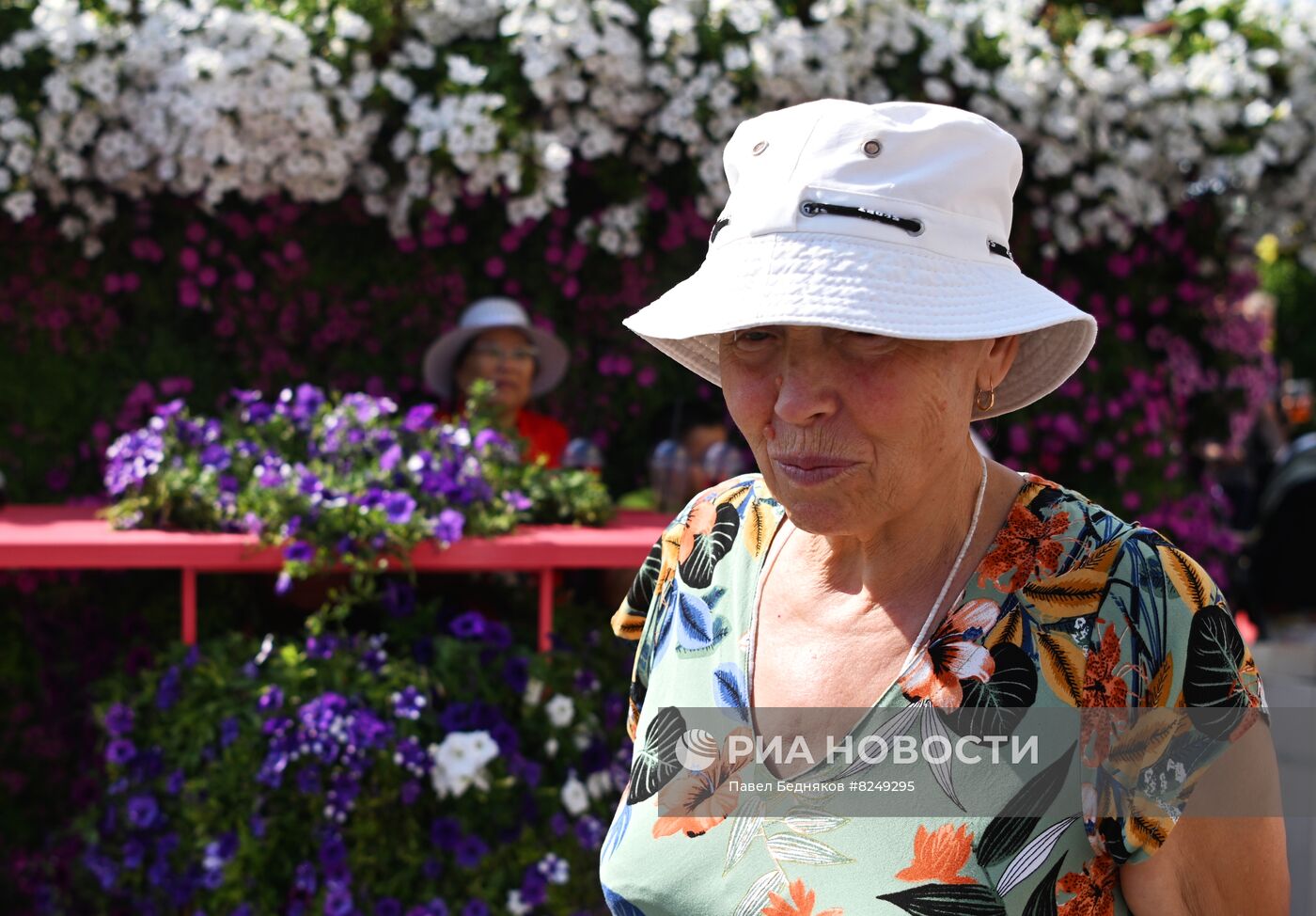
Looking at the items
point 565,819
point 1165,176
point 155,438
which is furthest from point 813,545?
point 1165,176

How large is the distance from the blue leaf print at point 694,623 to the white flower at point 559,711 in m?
1.95

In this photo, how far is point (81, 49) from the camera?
3990 millimetres

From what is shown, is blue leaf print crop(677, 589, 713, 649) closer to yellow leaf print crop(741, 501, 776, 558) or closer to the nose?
yellow leaf print crop(741, 501, 776, 558)

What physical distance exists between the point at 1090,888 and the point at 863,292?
1.82ft

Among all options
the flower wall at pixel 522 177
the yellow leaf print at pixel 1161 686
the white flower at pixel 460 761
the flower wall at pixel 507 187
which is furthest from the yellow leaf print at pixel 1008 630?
the flower wall at pixel 522 177

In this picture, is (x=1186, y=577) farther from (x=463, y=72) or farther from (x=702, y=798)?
(x=463, y=72)

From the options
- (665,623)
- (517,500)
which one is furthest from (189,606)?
(665,623)

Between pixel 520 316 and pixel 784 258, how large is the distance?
338 centimetres

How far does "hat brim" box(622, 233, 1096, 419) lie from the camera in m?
1.17

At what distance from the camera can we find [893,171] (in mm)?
1188

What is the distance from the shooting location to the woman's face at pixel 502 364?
4.49m

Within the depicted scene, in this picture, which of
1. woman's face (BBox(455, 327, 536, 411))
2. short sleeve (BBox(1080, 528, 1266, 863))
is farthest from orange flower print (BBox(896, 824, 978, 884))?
woman's face (BBox(455, 327, 536, 411))

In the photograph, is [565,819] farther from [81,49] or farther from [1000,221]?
[81,49]

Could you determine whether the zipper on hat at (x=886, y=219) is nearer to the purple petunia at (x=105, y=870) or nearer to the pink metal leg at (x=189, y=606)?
the pink metal leg at (x=189, y=606)
